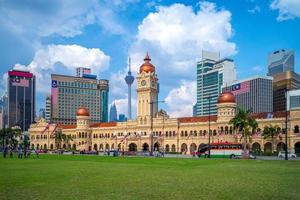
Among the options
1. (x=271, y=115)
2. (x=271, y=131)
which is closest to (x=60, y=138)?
(x=271, y=115)

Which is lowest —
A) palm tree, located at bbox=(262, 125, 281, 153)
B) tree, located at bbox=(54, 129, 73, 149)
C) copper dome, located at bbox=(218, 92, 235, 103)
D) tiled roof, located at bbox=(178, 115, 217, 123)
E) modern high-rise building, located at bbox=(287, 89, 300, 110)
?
tree, located at bbox=(54, 129, 73, 149)

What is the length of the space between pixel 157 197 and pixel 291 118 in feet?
286

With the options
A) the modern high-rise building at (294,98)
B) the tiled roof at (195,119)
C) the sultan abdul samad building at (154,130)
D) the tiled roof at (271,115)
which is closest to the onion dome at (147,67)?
the sultan abdul samad building at (154,130)

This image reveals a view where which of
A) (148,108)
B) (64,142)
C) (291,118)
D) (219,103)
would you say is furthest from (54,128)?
(291,118)

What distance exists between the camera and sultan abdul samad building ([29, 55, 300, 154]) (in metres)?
103

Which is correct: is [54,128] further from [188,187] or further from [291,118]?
[188,187]

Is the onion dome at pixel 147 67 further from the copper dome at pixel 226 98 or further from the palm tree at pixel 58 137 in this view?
the palm tree at pixel 58 137

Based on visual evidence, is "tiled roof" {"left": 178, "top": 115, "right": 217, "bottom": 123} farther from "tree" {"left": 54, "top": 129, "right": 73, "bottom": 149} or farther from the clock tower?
"tree" {"left": 54, "top": 129, "right": 73, "bottom": 149}

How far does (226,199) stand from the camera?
16.6m

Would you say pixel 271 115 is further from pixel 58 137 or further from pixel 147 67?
pixel 58 137

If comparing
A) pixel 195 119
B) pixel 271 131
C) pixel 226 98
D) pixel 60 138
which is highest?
pixel 226 98

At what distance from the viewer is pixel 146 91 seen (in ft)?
443

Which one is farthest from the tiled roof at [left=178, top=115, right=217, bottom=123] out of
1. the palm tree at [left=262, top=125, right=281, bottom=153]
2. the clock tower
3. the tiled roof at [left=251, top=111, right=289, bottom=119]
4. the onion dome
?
the onion dome

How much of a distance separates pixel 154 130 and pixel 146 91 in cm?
1388
